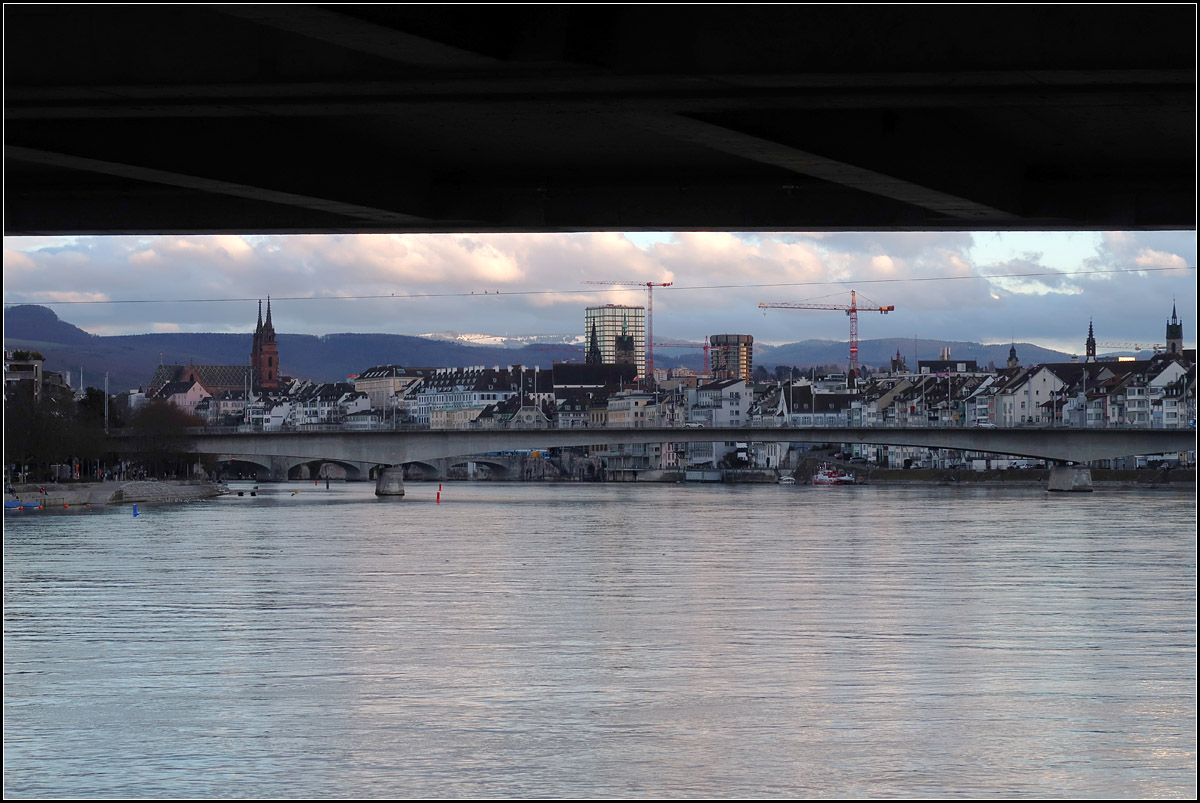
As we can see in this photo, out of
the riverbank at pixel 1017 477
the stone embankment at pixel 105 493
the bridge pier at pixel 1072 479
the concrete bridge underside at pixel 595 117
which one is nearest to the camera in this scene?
the concrete bridge underside at pixel 595 117

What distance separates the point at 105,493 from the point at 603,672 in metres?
83.3

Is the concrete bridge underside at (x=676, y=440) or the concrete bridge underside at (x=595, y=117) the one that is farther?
the concrete bridge underside at (x=676, y=440)

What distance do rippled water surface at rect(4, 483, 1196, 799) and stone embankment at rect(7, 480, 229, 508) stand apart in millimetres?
44461

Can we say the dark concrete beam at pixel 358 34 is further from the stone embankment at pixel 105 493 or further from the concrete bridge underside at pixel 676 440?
the stone embankment at pixel 105 493

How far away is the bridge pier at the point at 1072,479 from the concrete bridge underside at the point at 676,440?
25.9ft

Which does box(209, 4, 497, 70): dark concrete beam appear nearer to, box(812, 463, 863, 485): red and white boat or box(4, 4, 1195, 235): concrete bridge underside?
box(4, 4, 1195, 235): concrete bridge underside

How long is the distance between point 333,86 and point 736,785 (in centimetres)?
782

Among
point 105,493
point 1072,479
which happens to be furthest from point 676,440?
point 105,493

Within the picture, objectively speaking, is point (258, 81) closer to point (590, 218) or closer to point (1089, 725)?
A: point (590, 218)

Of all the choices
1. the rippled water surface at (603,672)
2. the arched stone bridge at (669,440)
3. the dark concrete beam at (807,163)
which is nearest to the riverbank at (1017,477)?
the arched stone bridge at (669,440)

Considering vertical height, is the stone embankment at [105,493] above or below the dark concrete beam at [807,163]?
below

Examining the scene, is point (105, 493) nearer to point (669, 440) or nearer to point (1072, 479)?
point (669, 440)

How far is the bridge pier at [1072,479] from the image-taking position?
346 ft

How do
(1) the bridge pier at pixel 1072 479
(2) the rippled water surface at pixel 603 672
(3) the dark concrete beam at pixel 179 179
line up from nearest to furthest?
(3) the dark concrete beam at pixel 179 179, (2) the rippled water surface at pixel 603 672, (1) the bridge pier at pixel 1072 479
